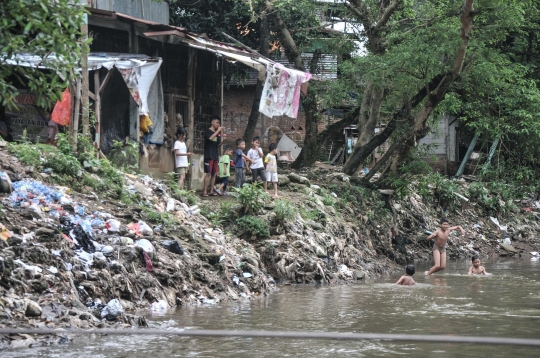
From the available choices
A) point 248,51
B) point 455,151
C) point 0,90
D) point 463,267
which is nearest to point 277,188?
point 248,51

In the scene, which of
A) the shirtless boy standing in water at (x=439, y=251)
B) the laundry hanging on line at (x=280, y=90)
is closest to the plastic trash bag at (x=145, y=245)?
the laundry hanging on line at (x=280, y=90)

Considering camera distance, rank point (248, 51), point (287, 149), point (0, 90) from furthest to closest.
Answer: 1. point (287, 149)
2. point (248, 51)
3. point (0, 90)

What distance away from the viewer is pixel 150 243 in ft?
35.7

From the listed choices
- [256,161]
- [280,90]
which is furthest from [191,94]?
[256,161]

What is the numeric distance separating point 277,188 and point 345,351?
9808mm

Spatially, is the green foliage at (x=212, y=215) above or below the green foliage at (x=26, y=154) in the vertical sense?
below

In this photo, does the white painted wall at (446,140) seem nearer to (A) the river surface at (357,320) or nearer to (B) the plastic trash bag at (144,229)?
(A) the river surface at (357,320)

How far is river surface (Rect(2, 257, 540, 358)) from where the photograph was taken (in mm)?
7629

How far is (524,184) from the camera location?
68.9 feet

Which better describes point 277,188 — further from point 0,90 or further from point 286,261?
point 0,90

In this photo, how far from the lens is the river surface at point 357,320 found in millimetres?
7629

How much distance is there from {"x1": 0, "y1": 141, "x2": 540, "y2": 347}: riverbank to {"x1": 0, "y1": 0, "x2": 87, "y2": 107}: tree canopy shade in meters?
2.54

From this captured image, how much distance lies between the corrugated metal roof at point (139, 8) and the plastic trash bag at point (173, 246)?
317 inches

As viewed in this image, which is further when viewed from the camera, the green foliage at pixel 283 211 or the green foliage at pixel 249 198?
the green foliage at pixel 283 211
